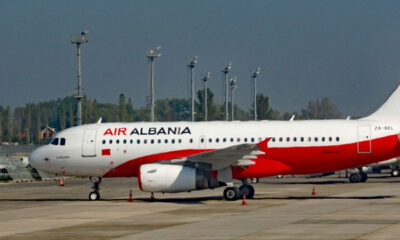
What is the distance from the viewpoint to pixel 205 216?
31.0m

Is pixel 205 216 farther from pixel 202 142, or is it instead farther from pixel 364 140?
pixel 364 140

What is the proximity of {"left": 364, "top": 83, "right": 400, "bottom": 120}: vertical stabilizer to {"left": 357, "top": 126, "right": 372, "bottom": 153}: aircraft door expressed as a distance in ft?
4.88

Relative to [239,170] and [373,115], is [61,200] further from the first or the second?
[373,115]

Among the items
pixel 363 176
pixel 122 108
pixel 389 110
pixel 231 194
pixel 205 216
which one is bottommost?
pixel 205 216

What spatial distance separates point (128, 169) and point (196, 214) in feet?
30.3

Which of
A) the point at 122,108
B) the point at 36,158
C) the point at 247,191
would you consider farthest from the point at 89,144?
the point at 122,108

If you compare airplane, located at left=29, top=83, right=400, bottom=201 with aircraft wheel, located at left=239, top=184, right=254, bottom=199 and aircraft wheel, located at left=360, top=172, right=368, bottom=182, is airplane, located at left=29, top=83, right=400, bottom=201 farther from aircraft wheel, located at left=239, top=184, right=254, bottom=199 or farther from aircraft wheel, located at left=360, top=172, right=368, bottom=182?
aircraft wheel, located at left=360, top=172, right=368, bottom=182

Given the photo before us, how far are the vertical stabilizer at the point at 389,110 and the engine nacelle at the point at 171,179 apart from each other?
29.5ft

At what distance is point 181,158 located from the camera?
38844mm

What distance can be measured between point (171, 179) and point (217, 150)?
2545mm

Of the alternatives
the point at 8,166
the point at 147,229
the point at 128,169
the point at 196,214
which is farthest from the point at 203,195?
the point at 8,166

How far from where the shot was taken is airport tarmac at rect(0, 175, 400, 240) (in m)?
25.2

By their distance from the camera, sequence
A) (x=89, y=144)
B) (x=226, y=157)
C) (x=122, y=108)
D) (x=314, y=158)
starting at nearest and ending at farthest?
(x=226, y=157) < (x=314, y=158) < (x=89, y=144) < (x=122, y=108)

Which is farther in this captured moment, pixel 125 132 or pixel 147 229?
pixel 125 132
